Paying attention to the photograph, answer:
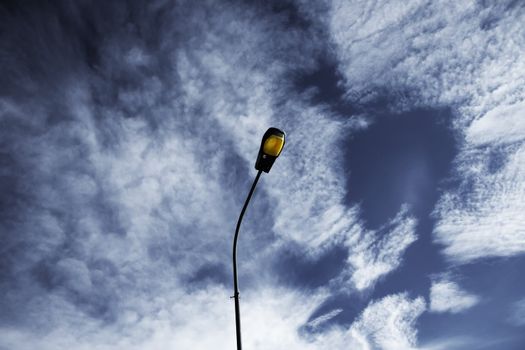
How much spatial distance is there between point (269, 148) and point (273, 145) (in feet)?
0.31

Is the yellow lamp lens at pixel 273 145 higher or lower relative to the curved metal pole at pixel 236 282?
higher

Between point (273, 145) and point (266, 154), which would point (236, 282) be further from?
point (273, 145)

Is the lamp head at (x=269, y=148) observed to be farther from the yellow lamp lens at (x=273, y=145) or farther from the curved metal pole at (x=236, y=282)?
the curved metal pole at (x=236, y=282)

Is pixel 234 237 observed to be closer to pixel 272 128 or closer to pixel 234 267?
pixel 234 267

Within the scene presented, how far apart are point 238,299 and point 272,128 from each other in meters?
3.28

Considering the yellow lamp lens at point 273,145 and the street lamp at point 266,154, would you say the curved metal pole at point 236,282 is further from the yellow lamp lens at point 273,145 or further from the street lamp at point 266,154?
the yellow lamp lens at point 273,145

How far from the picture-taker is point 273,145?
548cm

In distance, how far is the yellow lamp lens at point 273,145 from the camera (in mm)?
5398

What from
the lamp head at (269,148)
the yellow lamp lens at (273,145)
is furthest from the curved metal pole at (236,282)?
the yellow lamp lens at (273,145)

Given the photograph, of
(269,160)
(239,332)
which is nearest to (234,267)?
(239,332)

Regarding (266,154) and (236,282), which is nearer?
(266,154)

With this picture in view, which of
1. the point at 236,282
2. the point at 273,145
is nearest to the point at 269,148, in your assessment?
the point at 273,145

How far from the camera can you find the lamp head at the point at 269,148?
537 centimetres

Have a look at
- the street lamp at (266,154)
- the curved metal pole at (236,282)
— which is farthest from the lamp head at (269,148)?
the curved metal pole at (236,282)
